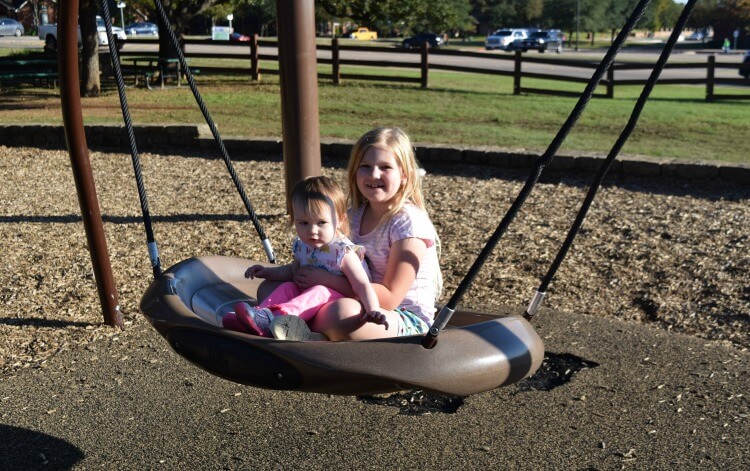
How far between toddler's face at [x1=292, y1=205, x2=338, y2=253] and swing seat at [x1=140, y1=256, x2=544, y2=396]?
1.36 feet

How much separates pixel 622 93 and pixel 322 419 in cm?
1493

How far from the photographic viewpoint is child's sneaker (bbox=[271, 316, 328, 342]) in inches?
107

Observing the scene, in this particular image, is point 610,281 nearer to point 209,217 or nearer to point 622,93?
point 209,217

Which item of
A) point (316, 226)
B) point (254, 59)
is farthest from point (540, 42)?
point (316, 226)

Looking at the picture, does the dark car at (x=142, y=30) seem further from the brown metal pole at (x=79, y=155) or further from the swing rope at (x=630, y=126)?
the swing rope at (x=630, y=126)

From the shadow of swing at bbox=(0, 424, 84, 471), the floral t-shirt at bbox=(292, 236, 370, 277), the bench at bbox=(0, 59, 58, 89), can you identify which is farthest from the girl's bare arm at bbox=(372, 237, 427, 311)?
the bench at bbox=(0, 59, 58, 89)

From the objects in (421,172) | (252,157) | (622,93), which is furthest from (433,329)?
(622,93)

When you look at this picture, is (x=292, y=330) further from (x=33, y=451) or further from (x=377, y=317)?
(x=33, y=451)

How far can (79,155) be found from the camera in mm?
4523

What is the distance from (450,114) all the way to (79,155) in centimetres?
887

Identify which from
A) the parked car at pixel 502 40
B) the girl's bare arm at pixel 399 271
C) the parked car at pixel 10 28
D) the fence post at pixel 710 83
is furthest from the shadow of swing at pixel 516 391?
the parked car at pixel 502 40

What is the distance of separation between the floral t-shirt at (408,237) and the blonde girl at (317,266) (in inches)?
4.0

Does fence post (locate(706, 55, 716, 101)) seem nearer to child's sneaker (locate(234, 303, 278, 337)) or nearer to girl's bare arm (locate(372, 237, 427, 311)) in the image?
girl's bare arm (locate(372, 237, 427, 311))

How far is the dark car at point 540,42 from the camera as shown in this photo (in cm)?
4644
